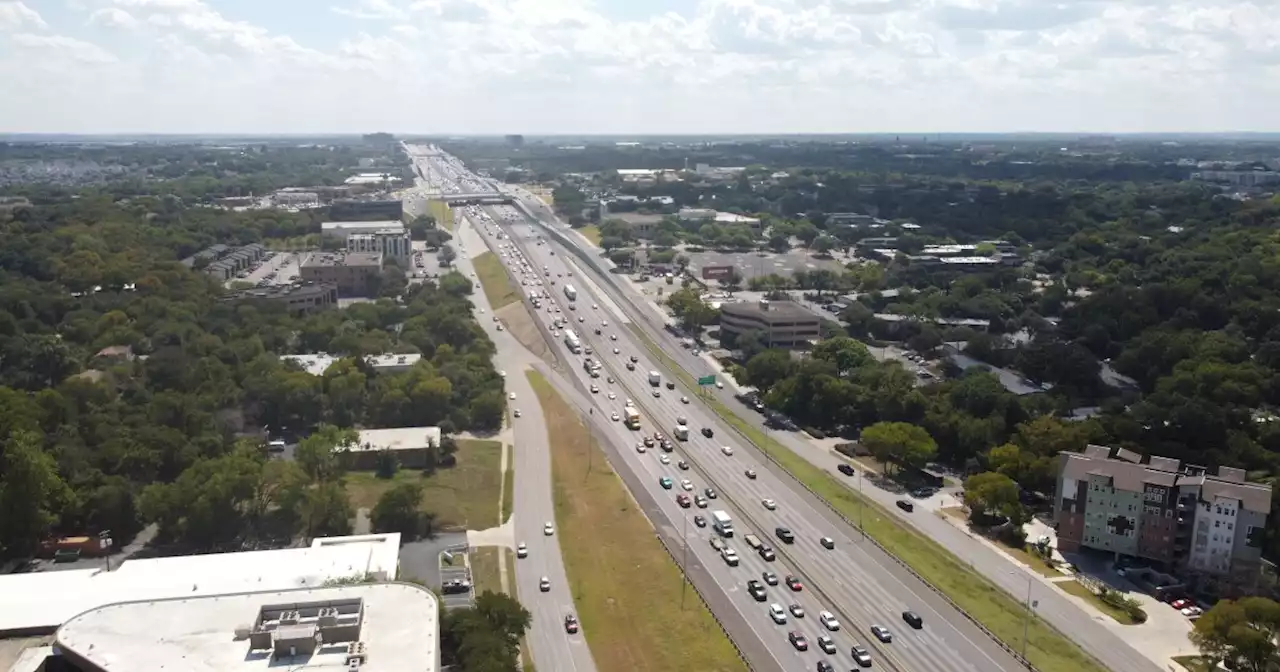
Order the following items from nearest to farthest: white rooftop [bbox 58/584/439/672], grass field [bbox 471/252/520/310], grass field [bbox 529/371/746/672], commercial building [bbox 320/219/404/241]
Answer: white rooftop [bbox 58/584/439/672]
grass field [bbox 529/371/746/672]
grass field [bbox 471/252/520/310]
commercial building [bbox 320/219/404/241]

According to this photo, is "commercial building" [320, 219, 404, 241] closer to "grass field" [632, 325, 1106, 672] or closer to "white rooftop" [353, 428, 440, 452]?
"white rooftop" [353, 428, 440, 452]

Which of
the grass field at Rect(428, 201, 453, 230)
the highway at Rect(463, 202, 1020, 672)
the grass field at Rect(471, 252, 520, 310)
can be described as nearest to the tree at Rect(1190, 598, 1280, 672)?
the highway at Rect(463, 202, 1020, 672)

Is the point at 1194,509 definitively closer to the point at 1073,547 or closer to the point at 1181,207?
the point at 1073,547

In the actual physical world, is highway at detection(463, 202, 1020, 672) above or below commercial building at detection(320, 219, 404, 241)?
below

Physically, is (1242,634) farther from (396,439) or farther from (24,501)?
(24,501)

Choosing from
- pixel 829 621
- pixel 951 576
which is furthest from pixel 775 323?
pixel 829 621

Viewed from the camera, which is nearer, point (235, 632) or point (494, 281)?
point (235, 632)
